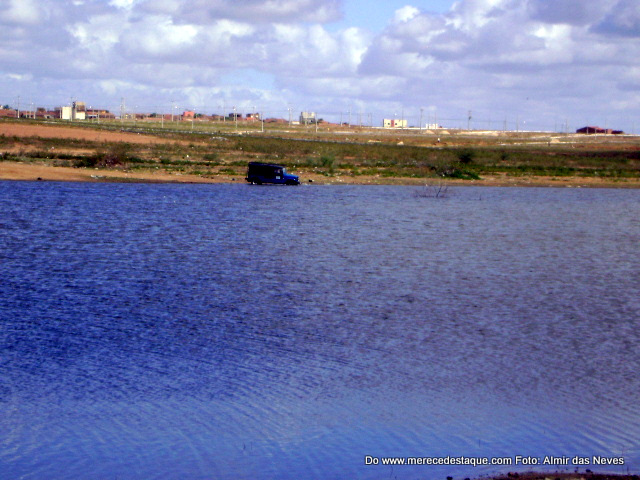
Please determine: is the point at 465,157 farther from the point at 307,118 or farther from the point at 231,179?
the point at 307,118

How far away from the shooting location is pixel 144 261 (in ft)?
72.4

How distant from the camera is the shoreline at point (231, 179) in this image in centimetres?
4991

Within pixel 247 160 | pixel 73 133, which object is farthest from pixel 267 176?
pixel 73 133

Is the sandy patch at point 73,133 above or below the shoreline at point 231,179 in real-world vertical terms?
above

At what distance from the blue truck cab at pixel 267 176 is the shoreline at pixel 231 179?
1.29m

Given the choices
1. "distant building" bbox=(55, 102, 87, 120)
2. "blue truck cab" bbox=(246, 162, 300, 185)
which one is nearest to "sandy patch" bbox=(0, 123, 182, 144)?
"blue truck cab" bbox=(246, 162, 300, 185)

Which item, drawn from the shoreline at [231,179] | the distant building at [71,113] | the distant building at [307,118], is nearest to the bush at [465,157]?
the shoreline at [231,179]

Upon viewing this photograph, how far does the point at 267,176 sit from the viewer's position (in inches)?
2141

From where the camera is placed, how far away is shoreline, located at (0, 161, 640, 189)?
49.9m

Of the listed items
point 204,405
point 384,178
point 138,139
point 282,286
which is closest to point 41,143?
point 138,139

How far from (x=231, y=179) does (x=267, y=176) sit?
2734mm

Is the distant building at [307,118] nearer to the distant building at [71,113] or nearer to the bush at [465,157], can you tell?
the distant building at [71,113]

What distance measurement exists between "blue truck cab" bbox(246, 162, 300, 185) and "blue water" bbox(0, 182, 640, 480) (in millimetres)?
25204

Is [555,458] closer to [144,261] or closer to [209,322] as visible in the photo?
[209,322]
